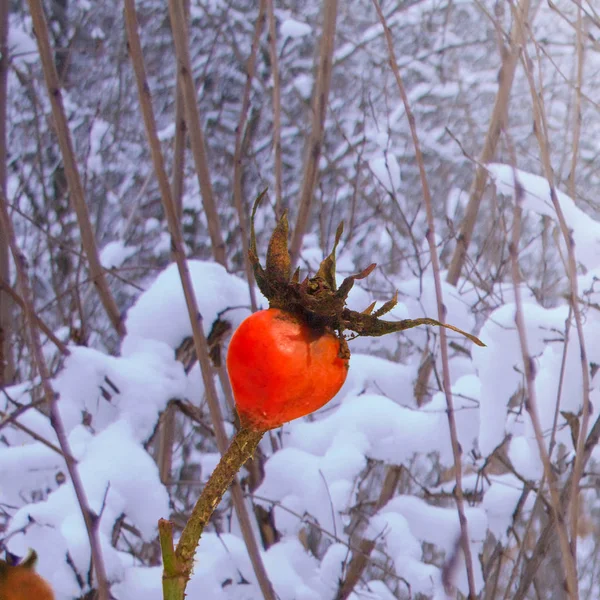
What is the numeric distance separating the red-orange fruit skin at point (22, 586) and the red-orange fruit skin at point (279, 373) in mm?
175

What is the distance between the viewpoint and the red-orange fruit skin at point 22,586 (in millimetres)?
343

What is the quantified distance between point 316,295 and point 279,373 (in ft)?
0.14

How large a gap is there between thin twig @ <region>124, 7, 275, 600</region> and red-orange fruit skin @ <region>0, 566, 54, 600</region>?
39cm

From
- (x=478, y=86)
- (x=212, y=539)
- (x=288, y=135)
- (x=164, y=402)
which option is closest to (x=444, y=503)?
(x=212, y=539)

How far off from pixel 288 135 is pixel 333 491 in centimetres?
277

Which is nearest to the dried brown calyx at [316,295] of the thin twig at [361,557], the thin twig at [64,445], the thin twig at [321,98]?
the thin twig at [64,445]

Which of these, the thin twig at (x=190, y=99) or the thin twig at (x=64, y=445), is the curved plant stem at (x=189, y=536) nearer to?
the thin twig at (x=64, y=445)

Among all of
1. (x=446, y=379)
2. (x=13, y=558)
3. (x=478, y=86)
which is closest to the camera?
(x=13, y=558)

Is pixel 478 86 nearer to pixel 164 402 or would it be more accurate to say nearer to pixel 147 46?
pixel 147 46

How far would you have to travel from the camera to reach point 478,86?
3975 millimetres

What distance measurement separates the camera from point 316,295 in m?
0.29

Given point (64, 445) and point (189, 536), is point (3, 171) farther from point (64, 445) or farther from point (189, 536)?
point (189, 536)

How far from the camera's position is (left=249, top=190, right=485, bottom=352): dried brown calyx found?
29 centimetres

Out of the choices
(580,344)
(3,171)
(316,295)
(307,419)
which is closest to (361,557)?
(307,419)
